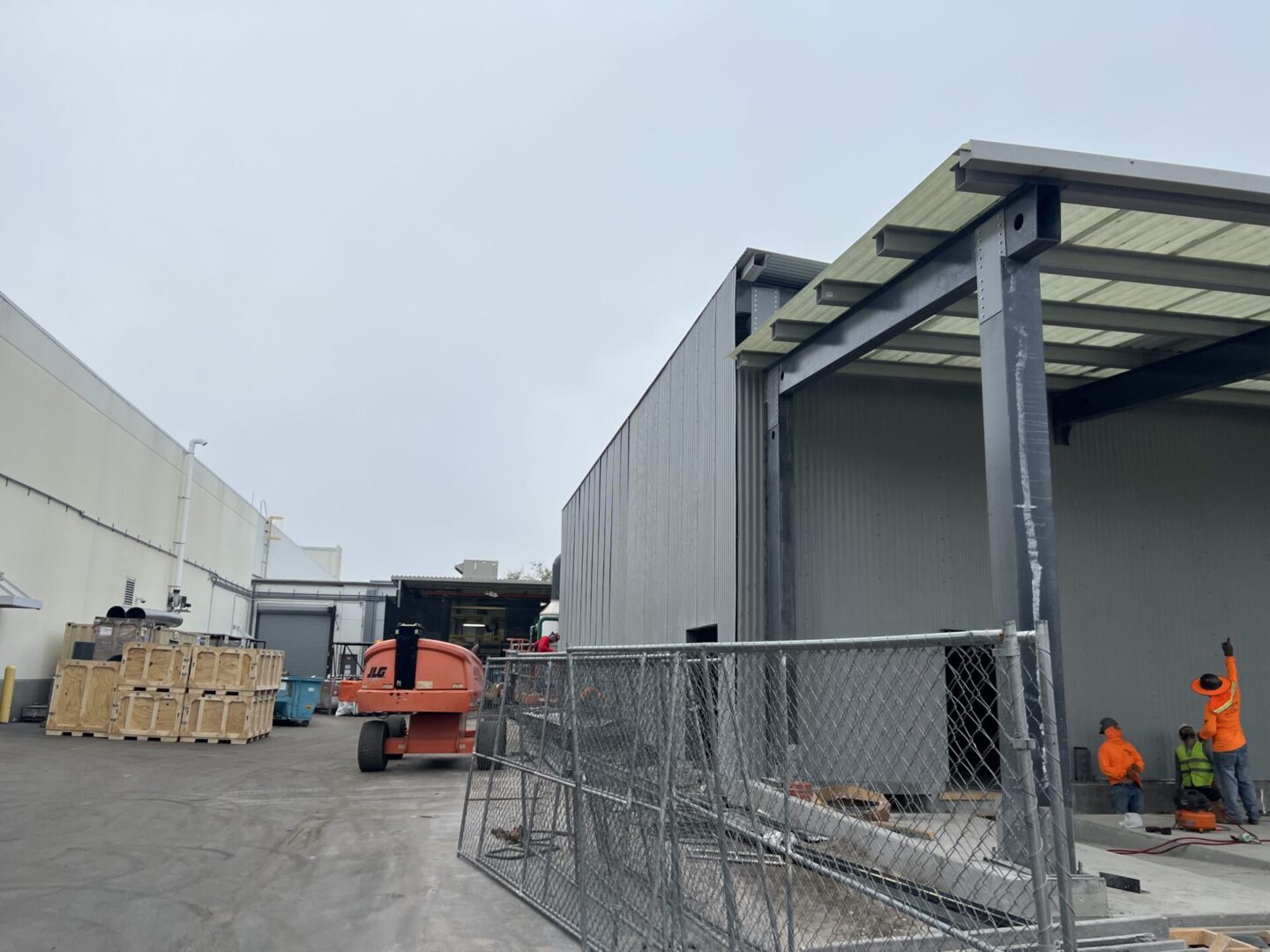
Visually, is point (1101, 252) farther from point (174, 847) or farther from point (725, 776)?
point (174, 847)

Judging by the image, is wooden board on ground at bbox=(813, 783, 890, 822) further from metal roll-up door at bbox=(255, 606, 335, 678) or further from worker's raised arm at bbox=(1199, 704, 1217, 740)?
metal roll-up door at bbox=(255, 606, 335, 678)

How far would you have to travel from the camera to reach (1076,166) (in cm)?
757

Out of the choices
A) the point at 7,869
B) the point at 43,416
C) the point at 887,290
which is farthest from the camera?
the point at 43,416

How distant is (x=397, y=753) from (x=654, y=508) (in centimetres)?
612

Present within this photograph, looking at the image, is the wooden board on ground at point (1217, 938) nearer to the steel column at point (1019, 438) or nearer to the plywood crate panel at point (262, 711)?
the steel column at point (1019, 438)

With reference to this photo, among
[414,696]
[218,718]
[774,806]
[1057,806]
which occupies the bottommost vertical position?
[218,718]

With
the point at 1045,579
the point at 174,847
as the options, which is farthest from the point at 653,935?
the point at 174,847

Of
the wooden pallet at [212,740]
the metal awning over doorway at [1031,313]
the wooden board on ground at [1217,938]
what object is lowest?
the wooden pallet at [212,740]

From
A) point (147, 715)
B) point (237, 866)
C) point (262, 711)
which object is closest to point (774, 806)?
point (237, 866)

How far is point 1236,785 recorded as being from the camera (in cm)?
1178

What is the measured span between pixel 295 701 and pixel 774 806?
1002 inches

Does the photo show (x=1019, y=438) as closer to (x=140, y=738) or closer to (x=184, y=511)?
(x=140, y=738)

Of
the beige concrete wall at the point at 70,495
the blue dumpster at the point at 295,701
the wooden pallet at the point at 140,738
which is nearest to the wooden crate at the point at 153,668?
the wooden pallet at the point at 140,738

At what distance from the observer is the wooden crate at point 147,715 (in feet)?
66.7
